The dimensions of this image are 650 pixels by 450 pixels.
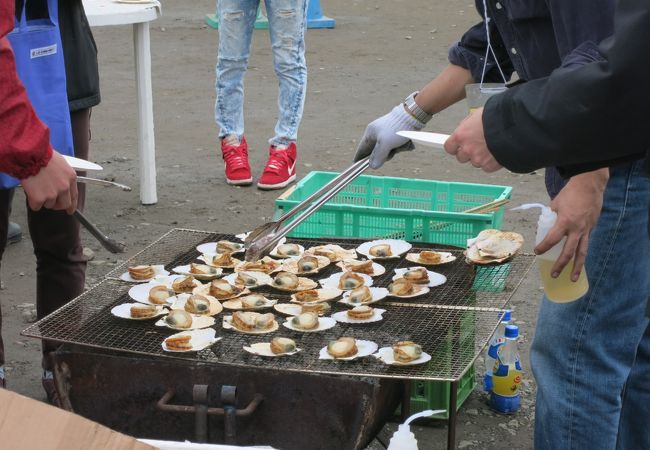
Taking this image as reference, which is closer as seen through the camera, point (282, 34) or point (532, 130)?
point (532, 130)

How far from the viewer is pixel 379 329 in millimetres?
3240

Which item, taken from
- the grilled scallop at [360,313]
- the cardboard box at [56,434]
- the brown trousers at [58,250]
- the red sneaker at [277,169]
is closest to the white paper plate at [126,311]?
the brown trousers at [58,250]

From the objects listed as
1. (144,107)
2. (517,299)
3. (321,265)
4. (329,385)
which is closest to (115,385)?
(329,385)

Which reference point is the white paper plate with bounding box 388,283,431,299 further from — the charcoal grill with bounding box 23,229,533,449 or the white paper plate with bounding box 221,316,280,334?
the white paper plate with bounding box 221,316,280,334

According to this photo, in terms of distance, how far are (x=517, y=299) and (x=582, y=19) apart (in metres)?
2.82

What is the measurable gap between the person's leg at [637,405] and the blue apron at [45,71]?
198 centimetres

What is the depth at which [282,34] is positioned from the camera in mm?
6367

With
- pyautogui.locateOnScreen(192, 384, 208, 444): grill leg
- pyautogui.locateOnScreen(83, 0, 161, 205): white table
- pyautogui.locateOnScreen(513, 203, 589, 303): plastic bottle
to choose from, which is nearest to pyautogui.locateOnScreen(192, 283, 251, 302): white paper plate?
pyautogui.locateOnScreen(192, 384, 208, 444): grill leg

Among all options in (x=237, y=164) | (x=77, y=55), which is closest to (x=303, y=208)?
(x=77, y=55)

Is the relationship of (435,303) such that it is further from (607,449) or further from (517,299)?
(517,299)

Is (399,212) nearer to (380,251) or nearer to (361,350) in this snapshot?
(380,251)

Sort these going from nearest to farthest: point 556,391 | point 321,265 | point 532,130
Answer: point 532,130, point 556,391, point 321,265

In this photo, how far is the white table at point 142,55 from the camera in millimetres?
5105

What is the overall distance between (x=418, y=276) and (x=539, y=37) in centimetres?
109
